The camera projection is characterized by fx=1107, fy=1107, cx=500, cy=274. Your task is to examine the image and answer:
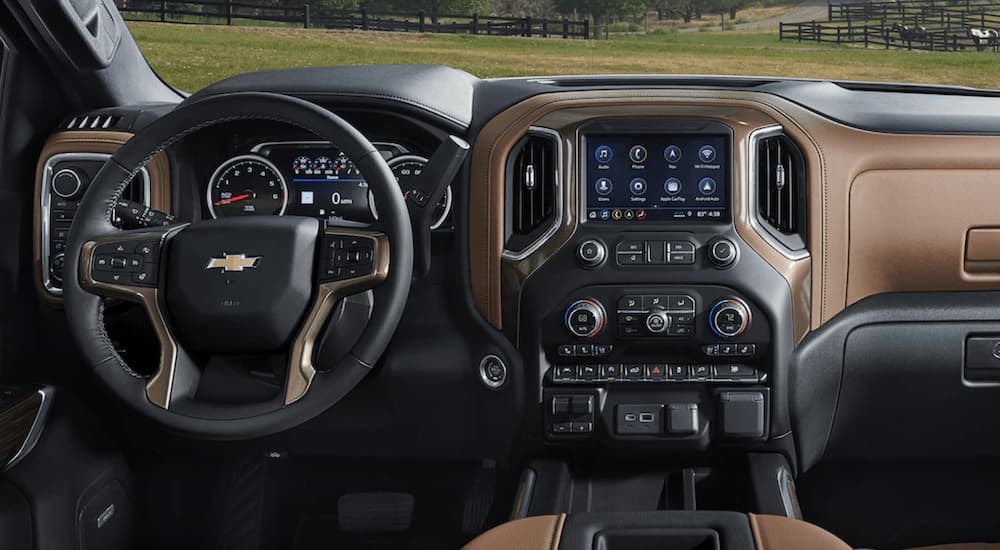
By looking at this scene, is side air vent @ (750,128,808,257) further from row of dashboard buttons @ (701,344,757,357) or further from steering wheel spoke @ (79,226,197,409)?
steering wheel spoke @ (79,226,197,409)

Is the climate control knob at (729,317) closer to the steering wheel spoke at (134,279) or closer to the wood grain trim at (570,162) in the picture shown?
the wood grain trim at (570,162)

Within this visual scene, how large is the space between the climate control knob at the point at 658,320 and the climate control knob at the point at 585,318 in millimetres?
100

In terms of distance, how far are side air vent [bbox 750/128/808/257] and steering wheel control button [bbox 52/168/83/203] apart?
5.11 feet

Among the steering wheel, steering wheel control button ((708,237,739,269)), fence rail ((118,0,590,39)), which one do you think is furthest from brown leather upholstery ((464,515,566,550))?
fence rail ((118,0,590,39))

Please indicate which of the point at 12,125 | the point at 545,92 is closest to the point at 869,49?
the point at 545,92

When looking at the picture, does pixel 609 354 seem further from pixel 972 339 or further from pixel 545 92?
pixel 972 339

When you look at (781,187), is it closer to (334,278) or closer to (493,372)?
(493,372)

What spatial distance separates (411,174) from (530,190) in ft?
0.93

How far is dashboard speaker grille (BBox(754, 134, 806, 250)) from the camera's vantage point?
2.34 meters

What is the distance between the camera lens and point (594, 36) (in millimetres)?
2730

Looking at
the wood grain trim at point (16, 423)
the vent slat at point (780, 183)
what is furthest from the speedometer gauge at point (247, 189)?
the vent slat at point (780, 183)

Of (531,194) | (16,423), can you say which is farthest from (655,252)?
(16,423)

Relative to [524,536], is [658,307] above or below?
above

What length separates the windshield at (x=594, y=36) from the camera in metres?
2.70
